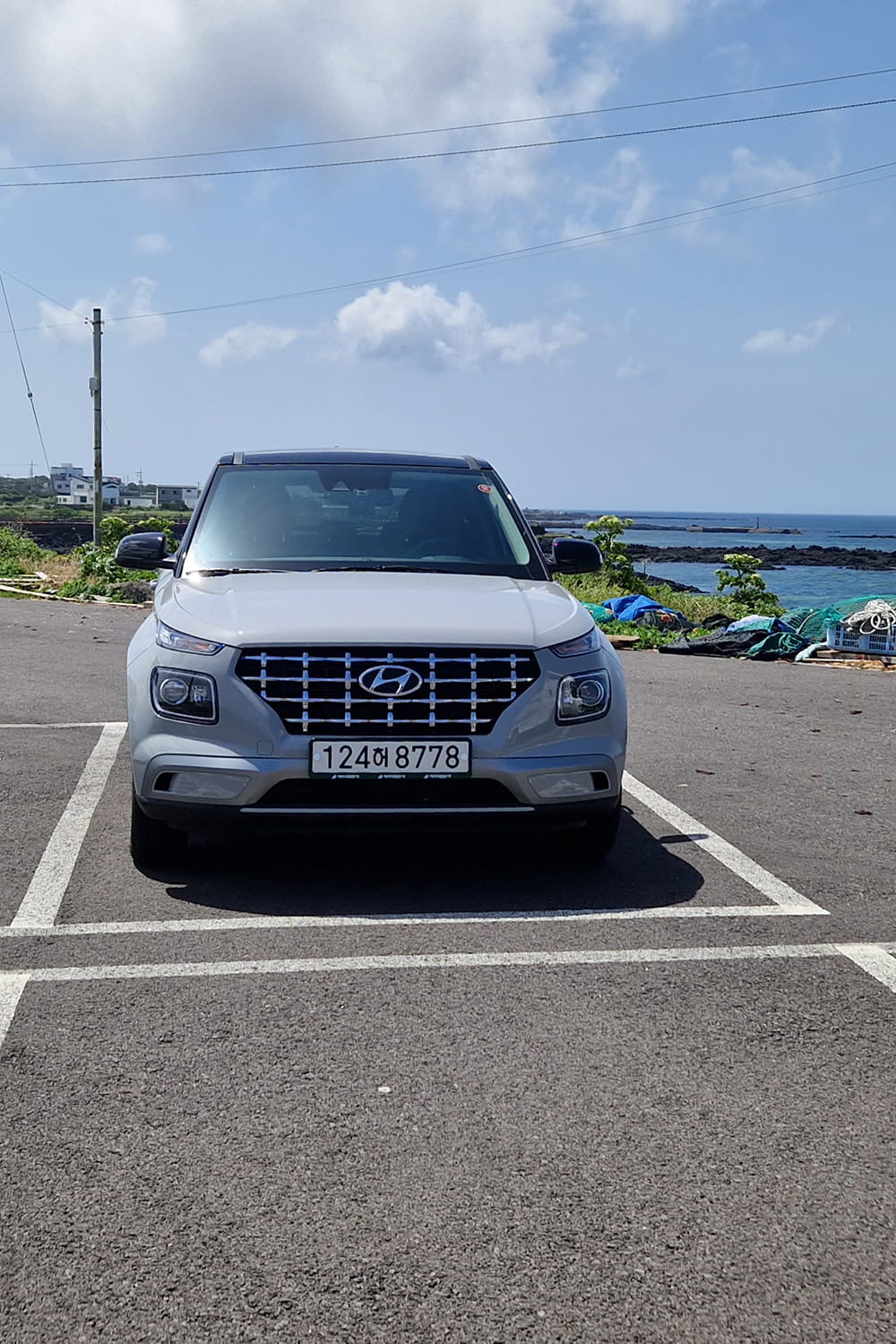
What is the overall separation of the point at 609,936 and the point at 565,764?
0.74 meters

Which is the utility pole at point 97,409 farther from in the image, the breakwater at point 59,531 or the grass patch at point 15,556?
the breakwater at point 59,531

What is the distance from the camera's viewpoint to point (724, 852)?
6.12 m

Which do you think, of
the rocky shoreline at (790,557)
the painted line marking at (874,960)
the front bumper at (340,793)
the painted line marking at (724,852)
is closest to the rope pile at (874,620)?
the painted line marking at (724,852)

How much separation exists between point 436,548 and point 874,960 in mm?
2987

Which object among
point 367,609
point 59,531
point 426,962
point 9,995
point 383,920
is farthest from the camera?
point 59,531

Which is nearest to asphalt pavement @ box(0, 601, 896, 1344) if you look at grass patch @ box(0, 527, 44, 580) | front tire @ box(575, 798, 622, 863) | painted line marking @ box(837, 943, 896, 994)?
painted line marking @ box(837, 943, 896, 994)

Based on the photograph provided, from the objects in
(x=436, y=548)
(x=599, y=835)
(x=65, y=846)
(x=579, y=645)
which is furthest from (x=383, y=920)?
(x=436, y=548)

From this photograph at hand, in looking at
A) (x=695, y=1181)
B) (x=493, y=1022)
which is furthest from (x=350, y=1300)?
(x=493, y=1022)

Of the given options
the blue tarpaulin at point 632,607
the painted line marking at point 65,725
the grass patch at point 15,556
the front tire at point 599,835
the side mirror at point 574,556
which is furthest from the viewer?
the grass patch at point 15,556

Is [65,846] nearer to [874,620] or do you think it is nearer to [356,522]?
[356,522]

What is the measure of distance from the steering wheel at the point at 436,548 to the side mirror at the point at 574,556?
580 mm

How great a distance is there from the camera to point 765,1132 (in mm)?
3256

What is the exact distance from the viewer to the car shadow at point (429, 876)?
5.23 metres

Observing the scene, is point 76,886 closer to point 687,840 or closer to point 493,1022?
point 493,1022
